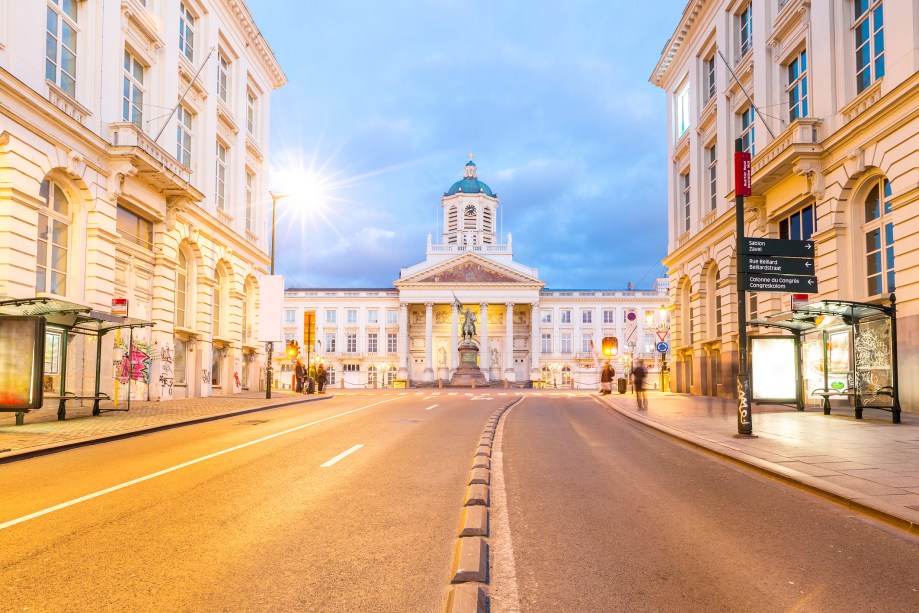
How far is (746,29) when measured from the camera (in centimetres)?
3145

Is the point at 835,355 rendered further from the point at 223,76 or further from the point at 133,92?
the point at 223,76

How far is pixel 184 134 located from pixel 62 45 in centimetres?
1019

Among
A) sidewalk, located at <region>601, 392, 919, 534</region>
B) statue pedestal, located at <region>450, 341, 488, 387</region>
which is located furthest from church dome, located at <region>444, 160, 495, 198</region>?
sidewalk, located at <region>601, 392, 919, 534</region>

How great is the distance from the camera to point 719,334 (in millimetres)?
34281

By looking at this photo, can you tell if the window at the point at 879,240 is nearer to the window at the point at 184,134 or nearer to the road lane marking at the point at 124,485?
the road lane marking at the point at 124,485

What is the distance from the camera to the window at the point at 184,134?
30.5m

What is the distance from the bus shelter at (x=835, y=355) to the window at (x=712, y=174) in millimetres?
15056

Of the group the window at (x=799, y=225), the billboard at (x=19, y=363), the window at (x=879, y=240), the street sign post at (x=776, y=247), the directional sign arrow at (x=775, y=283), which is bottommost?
the billboard at (x=19, y=363)

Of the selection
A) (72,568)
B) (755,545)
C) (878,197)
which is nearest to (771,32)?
(878,197)

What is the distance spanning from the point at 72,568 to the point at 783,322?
18457 millimetres

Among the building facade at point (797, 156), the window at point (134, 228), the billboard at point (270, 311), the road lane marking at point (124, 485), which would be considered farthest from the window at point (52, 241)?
the building facade at point (797, 156)

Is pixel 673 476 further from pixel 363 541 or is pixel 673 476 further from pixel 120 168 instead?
pixel 120 168

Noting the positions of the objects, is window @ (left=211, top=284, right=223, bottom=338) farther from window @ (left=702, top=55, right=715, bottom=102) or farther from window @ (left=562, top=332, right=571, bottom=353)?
window @ (left=562, top=332, right=571, bottom=353)

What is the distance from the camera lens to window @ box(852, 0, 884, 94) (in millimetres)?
20047
